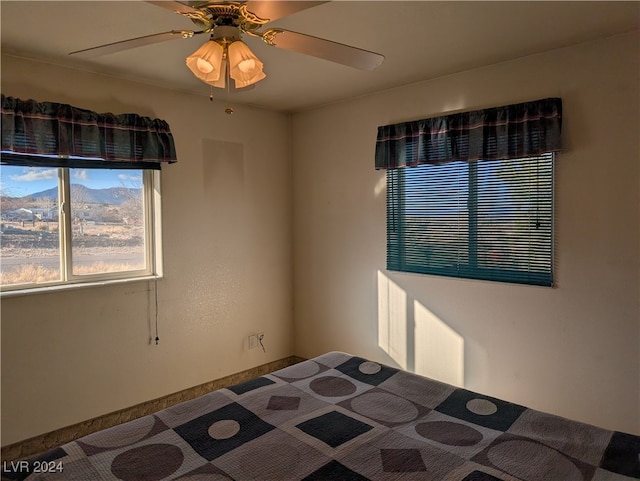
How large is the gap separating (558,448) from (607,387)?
1183mm

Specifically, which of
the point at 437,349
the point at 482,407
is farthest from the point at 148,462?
the point at 437,349

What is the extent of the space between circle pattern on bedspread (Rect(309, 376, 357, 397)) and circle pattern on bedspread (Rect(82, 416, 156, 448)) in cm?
74

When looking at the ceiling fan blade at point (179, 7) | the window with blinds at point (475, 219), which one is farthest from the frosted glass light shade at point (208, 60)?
the window with blinds at point (475, 219)

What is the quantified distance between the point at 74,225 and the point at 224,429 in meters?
1.91

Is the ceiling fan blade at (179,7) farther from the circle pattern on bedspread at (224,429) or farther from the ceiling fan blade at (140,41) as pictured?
the circle pattern on bedspread at (224,429)

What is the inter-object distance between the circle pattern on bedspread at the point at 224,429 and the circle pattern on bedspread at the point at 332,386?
18.0 inches

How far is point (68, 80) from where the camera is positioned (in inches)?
109

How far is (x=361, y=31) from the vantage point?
2.28 m

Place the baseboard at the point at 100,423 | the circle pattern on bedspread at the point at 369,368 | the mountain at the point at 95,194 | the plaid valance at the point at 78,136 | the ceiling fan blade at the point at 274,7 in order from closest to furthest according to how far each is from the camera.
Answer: the ceiling fan blade at the point at 274,7, the circle pattern on bedspread at the point at 369,368, the plaid valance at the point at 78,136, the baseboard at the point at 100,423, the mountain at the point at 95,194

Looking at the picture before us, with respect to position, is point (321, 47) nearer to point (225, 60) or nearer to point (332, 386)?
point (225, 60)

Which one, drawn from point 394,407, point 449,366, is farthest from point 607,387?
point 394,407

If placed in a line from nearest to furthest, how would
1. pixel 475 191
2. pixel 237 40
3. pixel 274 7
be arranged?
pixel 274 7 → pixel 237 40 → pixel 475 191

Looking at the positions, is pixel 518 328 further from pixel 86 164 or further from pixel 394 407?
pixel 86 164

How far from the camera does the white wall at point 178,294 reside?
8.77 feet
